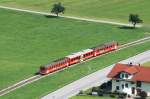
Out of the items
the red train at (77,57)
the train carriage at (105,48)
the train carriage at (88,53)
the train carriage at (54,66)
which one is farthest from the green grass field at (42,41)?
the train carriage at (105,48)

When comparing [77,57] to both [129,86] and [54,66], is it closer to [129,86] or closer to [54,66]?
[54,66]

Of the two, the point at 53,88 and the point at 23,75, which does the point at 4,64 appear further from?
the point at 53,88

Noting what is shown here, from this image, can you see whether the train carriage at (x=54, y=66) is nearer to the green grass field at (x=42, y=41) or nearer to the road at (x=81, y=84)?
the green grass field at (x=42, y=41)

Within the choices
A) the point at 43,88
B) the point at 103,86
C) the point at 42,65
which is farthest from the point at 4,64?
the point at 103,86

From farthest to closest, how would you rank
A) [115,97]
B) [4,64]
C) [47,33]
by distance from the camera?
1. [47,33]
2. [4,64]
3. [115,97]

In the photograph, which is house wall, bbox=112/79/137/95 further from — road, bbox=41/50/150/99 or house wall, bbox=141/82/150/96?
road, bbox=41/50/150/99

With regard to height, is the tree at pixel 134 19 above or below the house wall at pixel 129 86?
above

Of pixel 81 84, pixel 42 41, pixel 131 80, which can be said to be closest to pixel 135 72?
pixel 131 80
